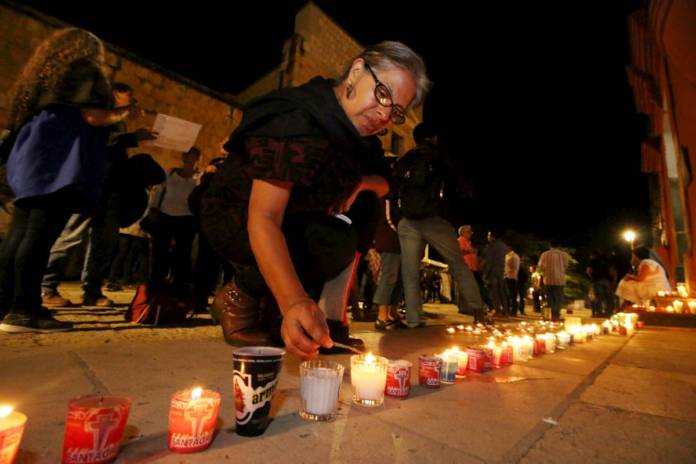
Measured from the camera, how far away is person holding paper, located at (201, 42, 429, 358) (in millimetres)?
1166

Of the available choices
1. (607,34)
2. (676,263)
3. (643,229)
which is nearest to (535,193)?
(643,229)

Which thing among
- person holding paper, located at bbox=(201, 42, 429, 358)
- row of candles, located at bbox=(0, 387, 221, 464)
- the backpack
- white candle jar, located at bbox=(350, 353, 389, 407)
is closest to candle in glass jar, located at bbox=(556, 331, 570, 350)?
the backpack

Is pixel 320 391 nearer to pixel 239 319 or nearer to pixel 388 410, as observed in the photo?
pixel 388 410

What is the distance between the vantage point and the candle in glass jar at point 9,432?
0.69 metres

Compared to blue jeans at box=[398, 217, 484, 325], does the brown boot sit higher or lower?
lower

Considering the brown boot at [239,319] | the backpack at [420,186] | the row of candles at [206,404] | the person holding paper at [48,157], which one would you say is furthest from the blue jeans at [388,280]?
the person holding paper at [48,157]

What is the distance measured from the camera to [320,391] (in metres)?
1.14

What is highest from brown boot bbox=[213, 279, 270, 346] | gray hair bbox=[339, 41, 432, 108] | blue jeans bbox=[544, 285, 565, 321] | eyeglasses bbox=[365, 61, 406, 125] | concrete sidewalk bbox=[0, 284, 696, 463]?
gray hair bbox=[339, 41, 432, 108]

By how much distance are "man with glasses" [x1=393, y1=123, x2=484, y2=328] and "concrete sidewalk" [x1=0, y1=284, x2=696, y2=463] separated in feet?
5.64

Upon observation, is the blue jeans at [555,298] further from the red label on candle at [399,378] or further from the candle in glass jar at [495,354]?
the red label on candle at [399,378]

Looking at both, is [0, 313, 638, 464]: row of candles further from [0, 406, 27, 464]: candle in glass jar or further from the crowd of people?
the crowd of people

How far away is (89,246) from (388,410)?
12.5ft

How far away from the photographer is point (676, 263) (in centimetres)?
1211

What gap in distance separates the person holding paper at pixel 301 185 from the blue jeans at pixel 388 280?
6.16 feet
